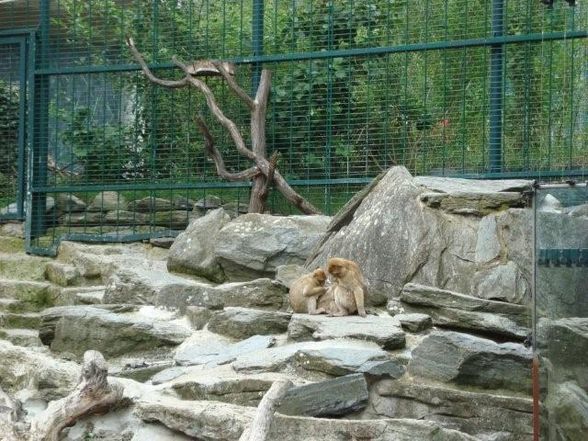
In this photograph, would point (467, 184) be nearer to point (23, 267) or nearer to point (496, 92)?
point (496, 92)

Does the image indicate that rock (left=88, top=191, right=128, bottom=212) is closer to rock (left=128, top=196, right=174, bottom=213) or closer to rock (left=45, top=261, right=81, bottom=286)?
rock (left=128, top=196, right=174, bottom=213)

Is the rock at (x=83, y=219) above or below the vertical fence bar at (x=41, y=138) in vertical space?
below

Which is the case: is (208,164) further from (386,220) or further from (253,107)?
(386,220)

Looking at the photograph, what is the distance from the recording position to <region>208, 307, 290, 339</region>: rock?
9148 millimetres

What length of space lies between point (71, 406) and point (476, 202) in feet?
11.8

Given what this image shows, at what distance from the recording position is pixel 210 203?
1233 centimetres

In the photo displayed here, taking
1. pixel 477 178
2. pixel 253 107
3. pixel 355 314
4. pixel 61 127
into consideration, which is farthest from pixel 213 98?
pixel 355 314

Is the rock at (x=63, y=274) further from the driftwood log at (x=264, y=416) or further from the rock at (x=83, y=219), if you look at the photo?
the driftwood log at (x=264, y=416)

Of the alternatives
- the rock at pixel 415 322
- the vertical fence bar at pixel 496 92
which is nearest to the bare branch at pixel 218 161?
the vertical fence bar at pixel 496 92

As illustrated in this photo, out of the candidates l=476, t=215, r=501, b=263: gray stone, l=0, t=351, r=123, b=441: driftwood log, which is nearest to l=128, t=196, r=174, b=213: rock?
l=476, t=215, r=501, b=263: gray stone

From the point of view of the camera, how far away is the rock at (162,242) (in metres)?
12.1

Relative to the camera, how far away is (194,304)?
32.8 ft

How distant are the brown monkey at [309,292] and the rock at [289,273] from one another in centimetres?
69

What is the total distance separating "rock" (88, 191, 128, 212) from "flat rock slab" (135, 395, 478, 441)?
4.88m
